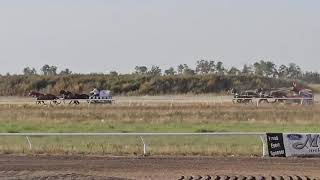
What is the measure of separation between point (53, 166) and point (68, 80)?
77.3 metres

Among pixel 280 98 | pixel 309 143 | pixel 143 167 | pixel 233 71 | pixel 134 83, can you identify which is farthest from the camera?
pixel 233 71

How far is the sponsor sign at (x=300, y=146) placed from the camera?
23766mm

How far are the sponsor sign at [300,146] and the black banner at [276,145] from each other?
0.44 ft

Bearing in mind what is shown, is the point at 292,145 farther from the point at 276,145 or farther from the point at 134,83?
the point at 134,83

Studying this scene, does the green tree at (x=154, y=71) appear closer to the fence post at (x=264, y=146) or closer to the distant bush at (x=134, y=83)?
the distant bush at (x=134, y=83)

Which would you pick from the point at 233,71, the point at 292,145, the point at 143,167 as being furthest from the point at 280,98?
the point at 233,71

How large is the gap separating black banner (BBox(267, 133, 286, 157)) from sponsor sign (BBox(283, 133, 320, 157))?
135 mm

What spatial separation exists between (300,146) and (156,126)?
40.6 ft

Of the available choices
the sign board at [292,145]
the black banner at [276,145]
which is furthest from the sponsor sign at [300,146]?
the black banner at [276,145]

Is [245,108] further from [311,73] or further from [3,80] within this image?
[311,73]

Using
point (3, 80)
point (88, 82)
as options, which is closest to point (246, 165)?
point (88, 82)

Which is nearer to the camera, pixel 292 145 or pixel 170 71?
pixel 292 145

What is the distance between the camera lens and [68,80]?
98.1 metres

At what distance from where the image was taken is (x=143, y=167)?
21.1 metres
